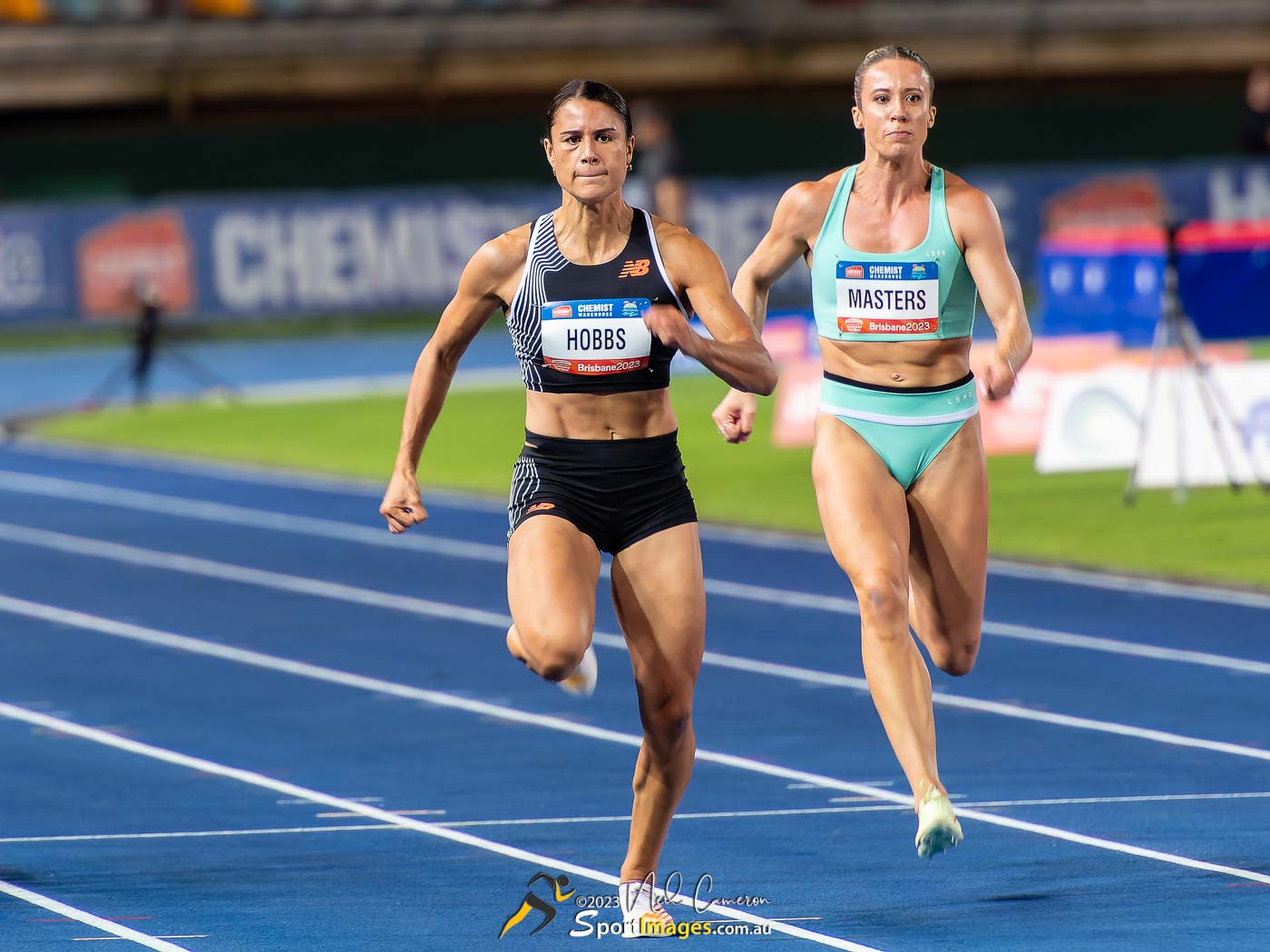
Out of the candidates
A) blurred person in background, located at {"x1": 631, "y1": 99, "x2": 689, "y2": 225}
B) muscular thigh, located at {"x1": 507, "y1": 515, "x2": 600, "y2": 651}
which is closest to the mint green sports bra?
muscular thigh, located at {"x1": 507, "y1": 515, "x2": 600, "y2": 651}

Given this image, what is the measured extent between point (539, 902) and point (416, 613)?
18.6ft

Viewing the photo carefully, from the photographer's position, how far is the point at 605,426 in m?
5.76

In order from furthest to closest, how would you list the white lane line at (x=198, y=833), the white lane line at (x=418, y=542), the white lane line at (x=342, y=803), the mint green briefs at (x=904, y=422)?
the white lane line at (x=418, y=542), the white lane line at (x=198, y=833), the mint green briefs at (x=904, y=422), the white lane line at (x=342, y=803)

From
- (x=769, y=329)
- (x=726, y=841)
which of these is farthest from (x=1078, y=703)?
(x=769, y=329)

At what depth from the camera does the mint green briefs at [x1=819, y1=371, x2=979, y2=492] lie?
6.43 m

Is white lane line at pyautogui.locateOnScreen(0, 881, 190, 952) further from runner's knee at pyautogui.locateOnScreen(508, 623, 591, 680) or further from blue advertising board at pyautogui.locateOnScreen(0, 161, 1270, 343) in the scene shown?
blue advertising board at pyautogui.locateOnScreen(0, 161, 1270, 343)

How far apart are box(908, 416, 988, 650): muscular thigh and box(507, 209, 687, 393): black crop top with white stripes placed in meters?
1.06

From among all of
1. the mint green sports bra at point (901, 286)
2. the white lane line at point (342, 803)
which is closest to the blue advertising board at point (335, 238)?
the white lane line at point (342, 803)

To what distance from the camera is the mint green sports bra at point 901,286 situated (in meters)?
6.39

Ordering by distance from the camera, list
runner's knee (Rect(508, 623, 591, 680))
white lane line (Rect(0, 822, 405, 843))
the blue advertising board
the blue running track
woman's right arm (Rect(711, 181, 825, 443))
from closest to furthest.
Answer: runner's knee (Rect(508, 623, 591, 680)) < the blue running track < woman's right arm (Rect(711, 181, 825, 443)) < white lane line (Rect(0, 822, 405, 843)) < the blue advertising board

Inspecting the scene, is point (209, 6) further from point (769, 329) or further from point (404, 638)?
point (404, 638)

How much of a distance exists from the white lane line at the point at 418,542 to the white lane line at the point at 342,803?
3805mm

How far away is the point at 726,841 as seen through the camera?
690 cm

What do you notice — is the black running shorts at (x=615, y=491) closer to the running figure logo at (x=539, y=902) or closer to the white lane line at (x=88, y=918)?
the running figure logo at (x=539, y=902)
